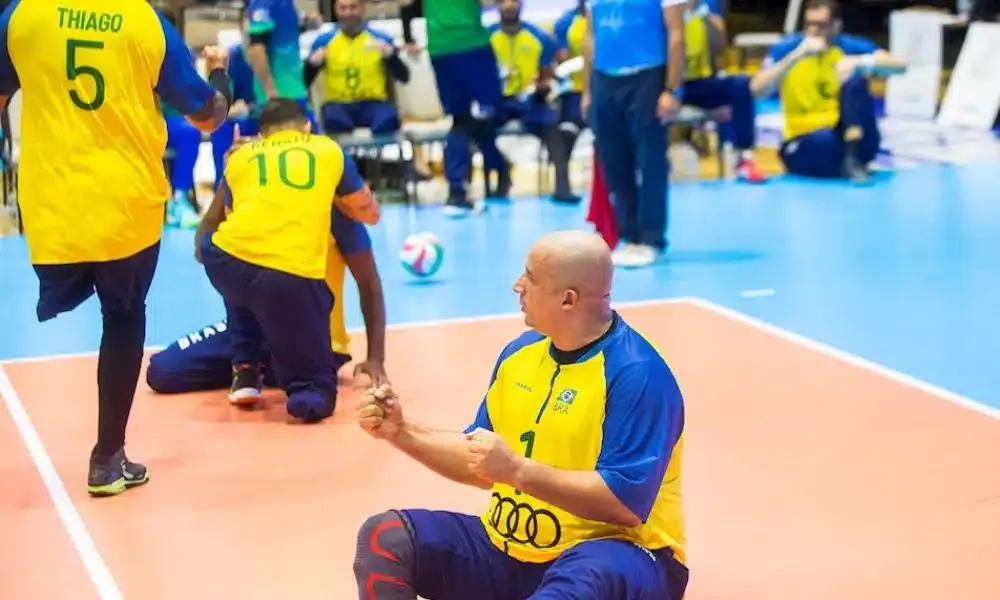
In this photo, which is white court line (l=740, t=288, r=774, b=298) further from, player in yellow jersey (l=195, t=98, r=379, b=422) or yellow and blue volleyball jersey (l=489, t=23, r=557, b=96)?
yellow and blue volleyball jersey (l=489, t=23, r=557, b=96)

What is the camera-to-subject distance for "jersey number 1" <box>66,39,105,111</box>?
4723mm

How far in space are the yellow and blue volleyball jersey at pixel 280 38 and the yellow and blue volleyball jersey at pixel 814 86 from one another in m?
4.04

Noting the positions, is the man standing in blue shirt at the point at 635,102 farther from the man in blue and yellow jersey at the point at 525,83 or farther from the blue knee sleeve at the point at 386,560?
the blue knee sleeve at the point at 386,560

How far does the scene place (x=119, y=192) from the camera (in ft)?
15.7

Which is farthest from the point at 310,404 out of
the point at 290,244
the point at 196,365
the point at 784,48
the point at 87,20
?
the point at 784,48

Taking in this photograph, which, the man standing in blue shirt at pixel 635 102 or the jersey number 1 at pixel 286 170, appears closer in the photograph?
the jersey number 1 at pixel 286 170

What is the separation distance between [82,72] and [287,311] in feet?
4.69

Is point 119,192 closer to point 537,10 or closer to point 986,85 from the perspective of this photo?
point 537,10

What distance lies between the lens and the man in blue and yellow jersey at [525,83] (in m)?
11.7

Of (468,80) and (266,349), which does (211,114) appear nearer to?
(266,349)

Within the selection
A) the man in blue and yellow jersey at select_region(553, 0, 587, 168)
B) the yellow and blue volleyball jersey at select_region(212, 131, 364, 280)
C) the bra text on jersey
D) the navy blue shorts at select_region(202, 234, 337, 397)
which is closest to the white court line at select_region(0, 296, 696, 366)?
the navy blue shorts at select_region(202, 234, 337, 397)

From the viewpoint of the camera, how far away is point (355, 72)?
11.5 meters

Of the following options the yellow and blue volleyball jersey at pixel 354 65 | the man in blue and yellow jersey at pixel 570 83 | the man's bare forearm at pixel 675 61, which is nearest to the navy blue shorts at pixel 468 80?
the yellow and blue volleyball jersey at pixel 354 65

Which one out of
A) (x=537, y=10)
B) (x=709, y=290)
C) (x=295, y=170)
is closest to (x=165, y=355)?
(x=295, y=170)
